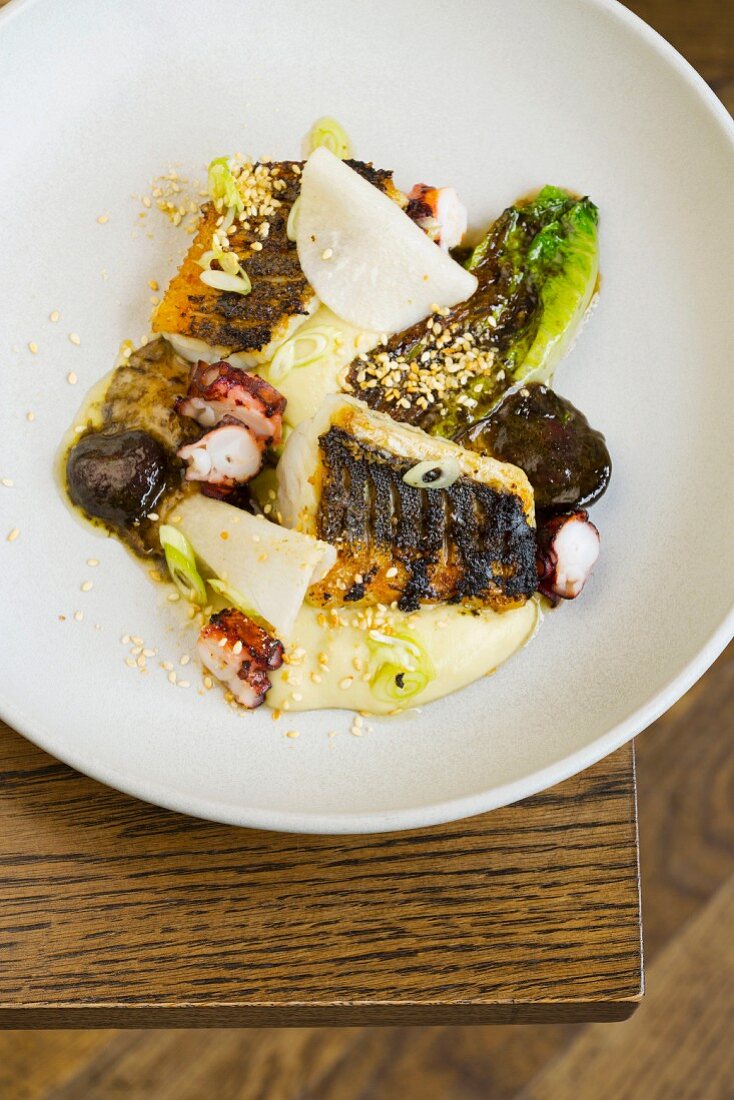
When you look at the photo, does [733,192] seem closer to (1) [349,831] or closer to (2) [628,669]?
(2) [628,669]

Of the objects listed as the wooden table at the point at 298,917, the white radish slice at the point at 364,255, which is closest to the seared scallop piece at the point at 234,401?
the white radish slice at the point at 364,255

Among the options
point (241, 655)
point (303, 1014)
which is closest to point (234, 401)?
point (241, 655)

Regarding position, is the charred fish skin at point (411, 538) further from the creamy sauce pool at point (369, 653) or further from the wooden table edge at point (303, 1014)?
the wooden table edge at point (303, 1014)

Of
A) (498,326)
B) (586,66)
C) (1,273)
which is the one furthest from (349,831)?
(586,66)

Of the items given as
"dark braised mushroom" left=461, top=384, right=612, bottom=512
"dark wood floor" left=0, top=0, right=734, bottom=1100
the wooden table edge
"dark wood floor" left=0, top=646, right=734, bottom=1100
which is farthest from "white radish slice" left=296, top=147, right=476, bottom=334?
"dark wood floor" left=0, top=646, right=734, bottom=1100

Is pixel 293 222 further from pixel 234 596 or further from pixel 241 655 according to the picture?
pixel 241 655
